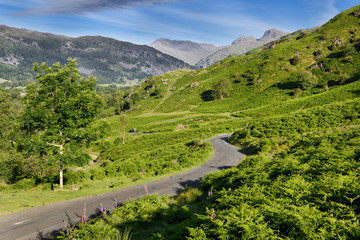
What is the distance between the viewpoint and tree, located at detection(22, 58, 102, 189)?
52.9 ft

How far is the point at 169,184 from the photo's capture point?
19.0 metres

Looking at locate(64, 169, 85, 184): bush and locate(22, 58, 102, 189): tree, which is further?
locate(64, 169, 85, 184): bush

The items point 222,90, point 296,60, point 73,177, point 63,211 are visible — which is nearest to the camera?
point 63,211

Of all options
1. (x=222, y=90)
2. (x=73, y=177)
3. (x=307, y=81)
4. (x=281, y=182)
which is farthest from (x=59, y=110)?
(x=222, y=90)

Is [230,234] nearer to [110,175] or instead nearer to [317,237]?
[317,237]

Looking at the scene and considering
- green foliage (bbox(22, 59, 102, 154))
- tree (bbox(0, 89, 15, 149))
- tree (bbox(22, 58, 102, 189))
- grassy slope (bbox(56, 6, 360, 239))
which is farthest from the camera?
tree (bbox(0, 89, 15, 149))

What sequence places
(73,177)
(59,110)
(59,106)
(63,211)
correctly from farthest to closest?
1. (73,177)
2. (59,110)
3. (59,106)
4. (63,211)

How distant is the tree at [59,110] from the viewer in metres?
16.1

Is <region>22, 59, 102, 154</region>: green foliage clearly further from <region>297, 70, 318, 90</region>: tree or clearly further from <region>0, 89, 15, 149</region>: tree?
<region>297, 70, 318, 90</region>: tree

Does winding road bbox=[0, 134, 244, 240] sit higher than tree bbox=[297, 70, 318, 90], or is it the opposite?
tree bbox=[297, 70, 318, 90]

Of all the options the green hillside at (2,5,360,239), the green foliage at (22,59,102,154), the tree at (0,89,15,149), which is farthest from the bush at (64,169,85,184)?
the tree at (0,89,15,149)

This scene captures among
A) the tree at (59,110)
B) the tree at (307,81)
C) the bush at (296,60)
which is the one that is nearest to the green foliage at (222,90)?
the tree at (307,81)

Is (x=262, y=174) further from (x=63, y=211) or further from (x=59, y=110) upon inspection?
(x=59, y=110)

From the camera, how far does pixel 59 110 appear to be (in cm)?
1709
